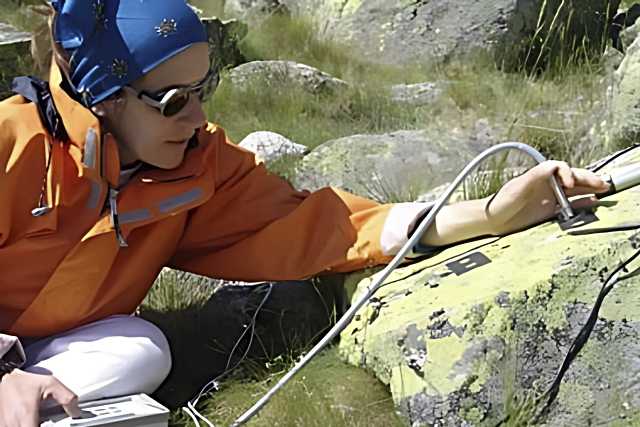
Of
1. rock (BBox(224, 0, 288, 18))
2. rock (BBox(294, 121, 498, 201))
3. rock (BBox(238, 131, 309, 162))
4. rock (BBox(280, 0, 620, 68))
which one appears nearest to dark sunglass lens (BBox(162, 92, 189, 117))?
rock (BBox(294, 121, 498, 201))

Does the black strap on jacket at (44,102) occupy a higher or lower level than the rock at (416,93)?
higher

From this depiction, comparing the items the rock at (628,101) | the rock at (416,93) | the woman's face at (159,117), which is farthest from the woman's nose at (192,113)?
the rock at (416,93)

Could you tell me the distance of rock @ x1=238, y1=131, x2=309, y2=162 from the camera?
16.2 feet

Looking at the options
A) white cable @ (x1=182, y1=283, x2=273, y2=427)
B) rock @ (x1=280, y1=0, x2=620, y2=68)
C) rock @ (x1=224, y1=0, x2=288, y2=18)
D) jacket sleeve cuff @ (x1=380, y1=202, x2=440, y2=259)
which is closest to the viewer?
white cable @ (x1=182, y1=283, x2=273, y2=427)

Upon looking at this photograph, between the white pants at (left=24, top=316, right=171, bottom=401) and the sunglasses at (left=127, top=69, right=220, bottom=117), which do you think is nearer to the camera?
the white pants at (left=24, top=316, right=171, bottom=401)

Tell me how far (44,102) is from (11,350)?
0.68m

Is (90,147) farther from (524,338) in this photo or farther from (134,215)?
(524,338)

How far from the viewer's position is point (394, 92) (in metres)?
6.61

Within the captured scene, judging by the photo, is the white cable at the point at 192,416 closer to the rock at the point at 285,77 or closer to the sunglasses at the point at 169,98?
A: the sunglasses at the point at 169,98

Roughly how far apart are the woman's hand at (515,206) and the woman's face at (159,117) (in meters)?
0.73

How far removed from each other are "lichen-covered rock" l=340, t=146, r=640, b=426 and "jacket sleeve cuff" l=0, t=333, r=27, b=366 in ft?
2.88

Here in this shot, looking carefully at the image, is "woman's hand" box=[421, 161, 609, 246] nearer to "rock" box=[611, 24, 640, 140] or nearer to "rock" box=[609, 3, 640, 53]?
"rock" box=[611, 24, 640, 140]

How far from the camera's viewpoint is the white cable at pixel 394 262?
270cm

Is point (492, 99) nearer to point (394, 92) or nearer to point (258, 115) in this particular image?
point (394, 92)
